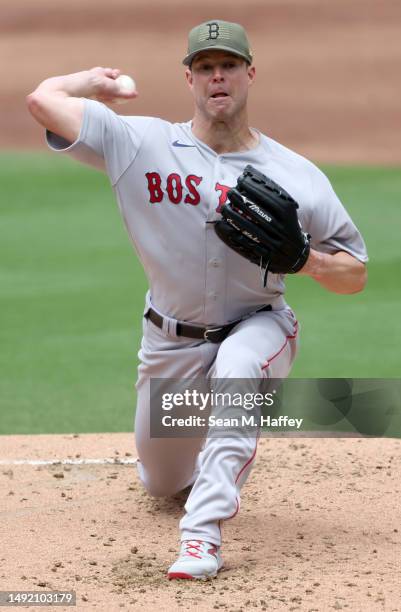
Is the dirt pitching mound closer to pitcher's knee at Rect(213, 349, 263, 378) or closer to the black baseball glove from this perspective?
pitcher's knee at Rect(213, 349, 263, 378)

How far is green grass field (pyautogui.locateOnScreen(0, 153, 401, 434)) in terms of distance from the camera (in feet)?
21.4

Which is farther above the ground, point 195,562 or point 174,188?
point 174,188

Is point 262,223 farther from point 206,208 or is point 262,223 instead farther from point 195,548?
point 195,548

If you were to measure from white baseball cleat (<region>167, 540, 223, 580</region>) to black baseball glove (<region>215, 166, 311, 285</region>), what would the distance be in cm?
98

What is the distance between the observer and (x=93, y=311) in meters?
8.59

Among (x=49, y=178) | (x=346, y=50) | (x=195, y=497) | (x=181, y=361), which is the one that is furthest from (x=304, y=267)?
(x=346, y=50)

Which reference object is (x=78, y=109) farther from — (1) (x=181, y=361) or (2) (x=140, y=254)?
(1) (x=181, y=361)

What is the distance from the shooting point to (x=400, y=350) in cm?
741

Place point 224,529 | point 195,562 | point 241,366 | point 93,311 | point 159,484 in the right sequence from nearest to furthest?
point 195,562 < point 241,366 < point 224,529 < point 159,484 < point 93,311

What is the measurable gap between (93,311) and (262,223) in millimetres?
4752

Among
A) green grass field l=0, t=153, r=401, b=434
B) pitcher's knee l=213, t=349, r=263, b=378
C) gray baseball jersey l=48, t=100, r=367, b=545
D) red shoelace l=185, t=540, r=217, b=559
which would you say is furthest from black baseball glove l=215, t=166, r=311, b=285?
green grass field l=0, t=153, r=401, b=434

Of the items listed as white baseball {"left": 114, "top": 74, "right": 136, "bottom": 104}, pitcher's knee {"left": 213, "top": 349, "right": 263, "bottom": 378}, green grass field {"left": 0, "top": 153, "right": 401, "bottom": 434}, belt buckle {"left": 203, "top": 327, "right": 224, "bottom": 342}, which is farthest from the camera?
green grass field {"left": 0, "top": 153, "right": 401, "bottom": 434}

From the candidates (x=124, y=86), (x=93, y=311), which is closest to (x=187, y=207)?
(x=124, y=86)

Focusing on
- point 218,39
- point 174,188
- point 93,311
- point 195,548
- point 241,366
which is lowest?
point 195,548
